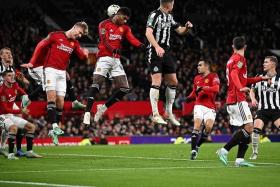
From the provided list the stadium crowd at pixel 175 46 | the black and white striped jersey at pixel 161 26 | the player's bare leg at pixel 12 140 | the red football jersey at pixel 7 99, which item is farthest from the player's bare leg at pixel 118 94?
the stadium crowd at pixel 175 46

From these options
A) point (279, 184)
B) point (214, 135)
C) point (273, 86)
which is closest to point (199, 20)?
point (214, 135)

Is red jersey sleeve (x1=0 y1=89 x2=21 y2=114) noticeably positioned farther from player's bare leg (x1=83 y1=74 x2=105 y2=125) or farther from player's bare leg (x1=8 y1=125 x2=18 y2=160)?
player's bare leg (x1=83 y1=74 x2=105 y2=125)

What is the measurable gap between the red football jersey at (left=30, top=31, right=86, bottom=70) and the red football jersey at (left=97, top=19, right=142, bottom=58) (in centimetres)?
79

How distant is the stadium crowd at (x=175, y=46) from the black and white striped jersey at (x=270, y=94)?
56.0 feet

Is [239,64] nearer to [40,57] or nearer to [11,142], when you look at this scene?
[40,57]

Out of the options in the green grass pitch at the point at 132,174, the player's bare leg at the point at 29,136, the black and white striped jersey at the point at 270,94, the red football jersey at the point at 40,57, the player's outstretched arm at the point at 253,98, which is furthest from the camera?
the black and white striped jersey at the point at 270,94

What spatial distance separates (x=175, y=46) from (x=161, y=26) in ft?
87.9

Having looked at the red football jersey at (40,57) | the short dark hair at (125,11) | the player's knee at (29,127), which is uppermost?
the short dark hair at (125,11)

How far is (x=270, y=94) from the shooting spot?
19.7 metres

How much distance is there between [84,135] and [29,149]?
16966 mm

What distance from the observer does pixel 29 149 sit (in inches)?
741

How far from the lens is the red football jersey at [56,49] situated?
18406 millimetres

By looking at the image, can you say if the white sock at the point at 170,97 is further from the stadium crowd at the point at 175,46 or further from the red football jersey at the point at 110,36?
the stadium crowd at the point at 175,46

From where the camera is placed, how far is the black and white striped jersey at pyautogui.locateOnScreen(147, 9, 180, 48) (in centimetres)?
1712
